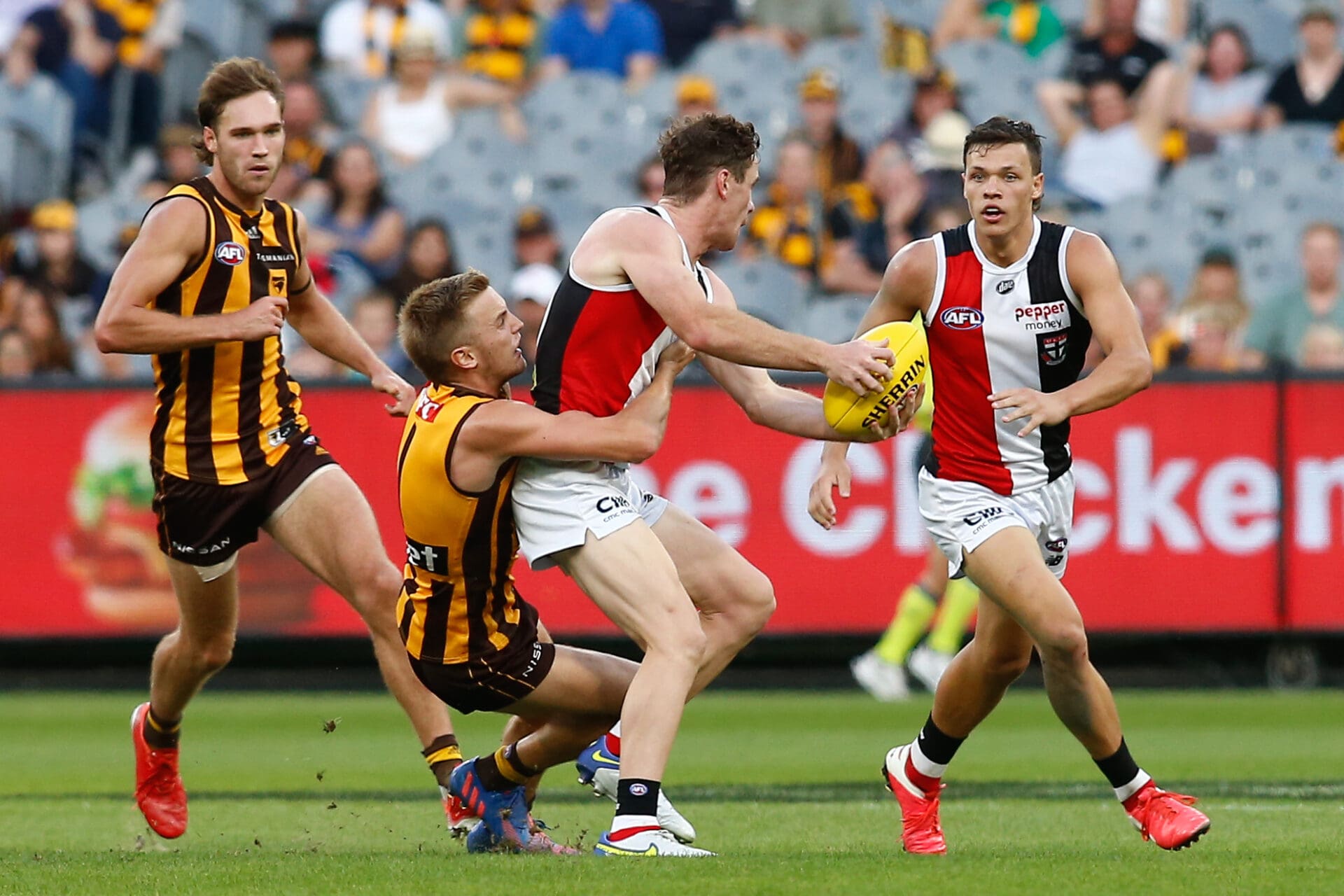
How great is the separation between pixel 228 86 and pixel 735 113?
10.0 m

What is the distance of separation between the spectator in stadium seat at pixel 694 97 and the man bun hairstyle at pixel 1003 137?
9.13 m

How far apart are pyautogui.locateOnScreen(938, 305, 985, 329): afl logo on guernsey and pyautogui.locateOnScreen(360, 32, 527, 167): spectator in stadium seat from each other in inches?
404

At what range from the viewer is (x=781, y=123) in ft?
53.6

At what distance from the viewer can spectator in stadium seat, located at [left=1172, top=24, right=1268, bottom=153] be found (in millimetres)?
16328

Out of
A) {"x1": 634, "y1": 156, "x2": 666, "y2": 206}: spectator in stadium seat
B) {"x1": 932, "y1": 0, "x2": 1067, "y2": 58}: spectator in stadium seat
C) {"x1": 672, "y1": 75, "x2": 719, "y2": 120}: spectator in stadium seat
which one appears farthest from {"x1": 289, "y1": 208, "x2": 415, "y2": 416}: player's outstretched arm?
{"x1": 932, "y1": 0, "x2": 1067, "y2": 58}: spectator in stadium seat

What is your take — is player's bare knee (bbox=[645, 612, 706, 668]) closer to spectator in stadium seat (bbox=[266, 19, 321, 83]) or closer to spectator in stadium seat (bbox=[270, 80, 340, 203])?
spectator in stadium seat (bbox=[270, 80, 340, 203])

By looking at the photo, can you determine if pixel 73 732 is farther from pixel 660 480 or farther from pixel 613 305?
pixel 613 305

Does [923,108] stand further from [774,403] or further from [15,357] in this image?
[774,403]

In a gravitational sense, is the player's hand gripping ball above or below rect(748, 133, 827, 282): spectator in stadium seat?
below

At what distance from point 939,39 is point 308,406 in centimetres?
686

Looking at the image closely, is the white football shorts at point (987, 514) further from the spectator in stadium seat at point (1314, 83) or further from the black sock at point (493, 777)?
the spectator in stadium seat at point (1314, 83)

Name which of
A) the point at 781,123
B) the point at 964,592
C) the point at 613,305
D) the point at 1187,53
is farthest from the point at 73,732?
the point at 1187,53

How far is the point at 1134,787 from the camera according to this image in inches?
253

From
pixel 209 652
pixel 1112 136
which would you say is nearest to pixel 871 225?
pixel 1112 136
